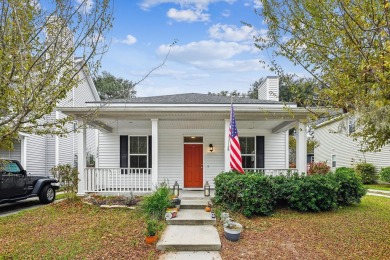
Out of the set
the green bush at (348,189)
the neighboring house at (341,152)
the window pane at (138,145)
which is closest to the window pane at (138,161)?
the window pane at (138,145)

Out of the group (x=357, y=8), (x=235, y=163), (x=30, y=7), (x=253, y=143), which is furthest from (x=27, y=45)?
(x=253, y=143)

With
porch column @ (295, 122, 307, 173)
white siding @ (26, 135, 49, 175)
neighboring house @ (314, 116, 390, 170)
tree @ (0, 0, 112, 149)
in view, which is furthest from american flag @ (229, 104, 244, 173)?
white siding @ (26, 135, 49, 175)

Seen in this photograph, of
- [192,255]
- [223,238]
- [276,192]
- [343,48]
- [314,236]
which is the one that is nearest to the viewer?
[343,48]

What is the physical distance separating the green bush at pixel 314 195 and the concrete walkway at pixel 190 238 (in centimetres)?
260

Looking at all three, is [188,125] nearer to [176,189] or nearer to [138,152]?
[138,152]

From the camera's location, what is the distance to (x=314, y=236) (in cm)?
614

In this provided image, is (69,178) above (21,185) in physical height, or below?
above

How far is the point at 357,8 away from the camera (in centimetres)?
410

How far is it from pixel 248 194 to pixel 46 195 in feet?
24.3

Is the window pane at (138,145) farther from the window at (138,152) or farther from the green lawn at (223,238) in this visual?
the green lawn at (223,238)

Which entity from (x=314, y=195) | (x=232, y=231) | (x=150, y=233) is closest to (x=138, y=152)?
(x=150, y=233)

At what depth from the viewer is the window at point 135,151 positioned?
12.1 m

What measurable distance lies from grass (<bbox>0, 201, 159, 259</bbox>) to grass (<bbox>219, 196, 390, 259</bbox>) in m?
1.97

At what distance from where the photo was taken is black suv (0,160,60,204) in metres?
8.57
